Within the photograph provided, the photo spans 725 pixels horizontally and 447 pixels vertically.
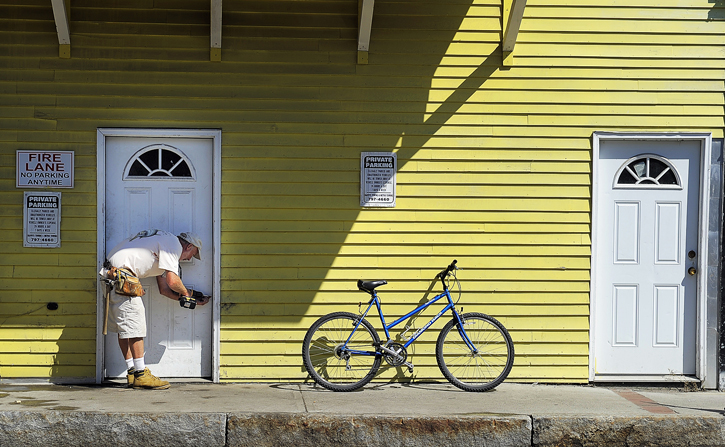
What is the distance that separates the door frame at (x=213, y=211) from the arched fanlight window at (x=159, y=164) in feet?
0.50

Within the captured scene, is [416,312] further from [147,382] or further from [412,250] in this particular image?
[147,382]

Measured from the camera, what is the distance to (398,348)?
21.3ft

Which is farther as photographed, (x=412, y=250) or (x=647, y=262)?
(x=647, y=262)

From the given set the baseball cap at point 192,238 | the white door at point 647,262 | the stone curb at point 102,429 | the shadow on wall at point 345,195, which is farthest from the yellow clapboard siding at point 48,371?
the white door at point 647,262

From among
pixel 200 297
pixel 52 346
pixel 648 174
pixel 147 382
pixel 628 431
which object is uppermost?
pixel 648 174

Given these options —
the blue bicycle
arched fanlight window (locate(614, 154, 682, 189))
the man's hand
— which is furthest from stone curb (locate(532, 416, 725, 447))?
the man's hand

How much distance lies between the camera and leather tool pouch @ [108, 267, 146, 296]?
6109 mm

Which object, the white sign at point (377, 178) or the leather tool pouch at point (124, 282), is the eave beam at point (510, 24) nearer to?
the white sign at point (377, 178)

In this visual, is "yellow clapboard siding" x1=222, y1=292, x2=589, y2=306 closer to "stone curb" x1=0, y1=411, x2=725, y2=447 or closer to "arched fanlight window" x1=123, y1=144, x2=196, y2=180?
"arched fanlight window" x1=123, y1=144, x2=196, y2=180

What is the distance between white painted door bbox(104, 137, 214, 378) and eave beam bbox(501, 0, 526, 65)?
3.00 m

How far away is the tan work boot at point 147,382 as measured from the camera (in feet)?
20.4

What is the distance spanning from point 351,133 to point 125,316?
2673 millimetres

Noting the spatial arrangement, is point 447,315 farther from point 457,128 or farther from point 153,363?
point 153,363

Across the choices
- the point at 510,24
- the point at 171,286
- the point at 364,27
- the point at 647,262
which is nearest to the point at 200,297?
the point at 171,286
